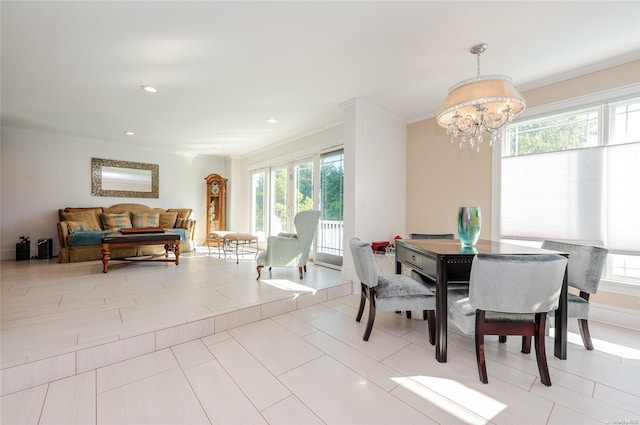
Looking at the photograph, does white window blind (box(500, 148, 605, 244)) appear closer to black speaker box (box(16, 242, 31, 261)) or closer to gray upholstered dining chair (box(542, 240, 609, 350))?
gray upholstered dining chair (box(542, 240, 609, 350))

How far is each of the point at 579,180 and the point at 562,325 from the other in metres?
1.80

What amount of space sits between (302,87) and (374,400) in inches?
128

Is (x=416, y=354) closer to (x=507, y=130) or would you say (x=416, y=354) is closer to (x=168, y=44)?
(x=507, y=130)

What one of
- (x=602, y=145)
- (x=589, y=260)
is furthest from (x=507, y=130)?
(x=589, y=260)

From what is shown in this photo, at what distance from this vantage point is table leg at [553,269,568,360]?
190 centimetres

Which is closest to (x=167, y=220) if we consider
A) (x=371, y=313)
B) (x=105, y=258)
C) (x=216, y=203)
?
(x=216, y=203)

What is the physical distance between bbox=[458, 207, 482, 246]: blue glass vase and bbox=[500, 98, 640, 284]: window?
1440mm

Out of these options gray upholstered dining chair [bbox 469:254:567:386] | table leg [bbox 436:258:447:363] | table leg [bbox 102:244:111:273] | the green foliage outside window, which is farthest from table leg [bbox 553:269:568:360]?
table leg [bbox 102:244:111:273]

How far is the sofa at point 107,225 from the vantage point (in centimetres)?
474

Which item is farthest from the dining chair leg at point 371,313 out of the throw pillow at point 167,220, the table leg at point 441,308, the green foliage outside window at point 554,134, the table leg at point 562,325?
the throw pillow at point 167,220

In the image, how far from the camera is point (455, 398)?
5.13 ft

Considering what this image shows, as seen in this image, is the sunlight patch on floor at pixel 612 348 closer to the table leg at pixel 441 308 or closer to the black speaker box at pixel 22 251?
the table leg at pixel 441 308

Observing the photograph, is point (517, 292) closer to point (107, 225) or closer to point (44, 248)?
point (107, 225)

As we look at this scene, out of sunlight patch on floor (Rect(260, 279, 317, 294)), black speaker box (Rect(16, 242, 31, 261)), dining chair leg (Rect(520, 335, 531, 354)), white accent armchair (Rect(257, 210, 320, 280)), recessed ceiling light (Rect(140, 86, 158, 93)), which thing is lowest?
dining chair leg (Rect(520, 335, 531, 354))
